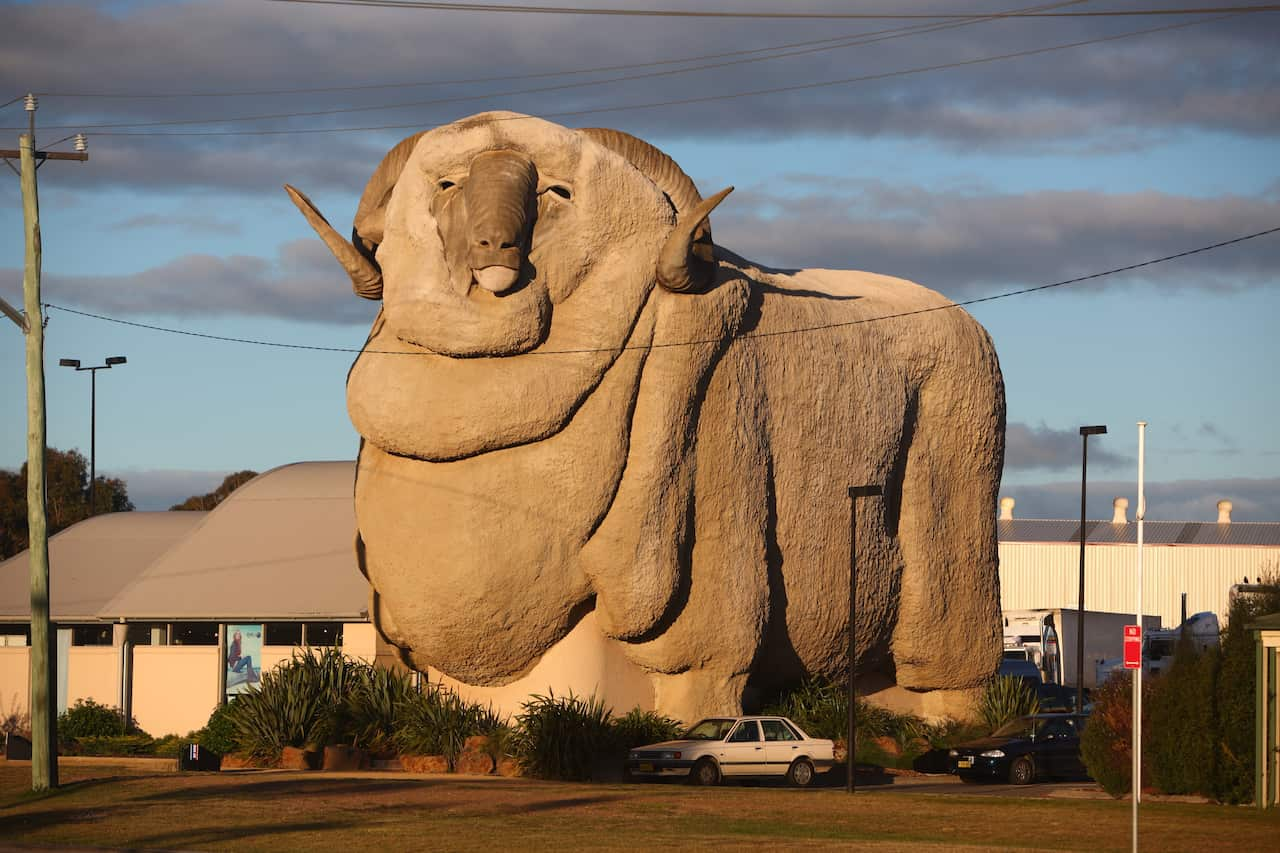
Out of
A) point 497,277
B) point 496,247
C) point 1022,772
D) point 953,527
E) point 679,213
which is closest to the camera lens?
point 496,247

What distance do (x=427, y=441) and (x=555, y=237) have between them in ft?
9.58

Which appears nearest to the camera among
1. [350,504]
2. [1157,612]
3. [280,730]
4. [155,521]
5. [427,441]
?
[427,441]

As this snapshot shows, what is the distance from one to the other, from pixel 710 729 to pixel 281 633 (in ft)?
43.1

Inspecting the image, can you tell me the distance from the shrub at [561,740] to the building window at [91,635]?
663 inches

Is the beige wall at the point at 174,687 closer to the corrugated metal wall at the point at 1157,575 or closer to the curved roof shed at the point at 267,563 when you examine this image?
the curved roof shed at the point at 267,563

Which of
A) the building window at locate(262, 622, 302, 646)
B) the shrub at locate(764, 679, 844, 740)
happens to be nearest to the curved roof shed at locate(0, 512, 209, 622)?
the building window at locate(262, 622, 302, 646)

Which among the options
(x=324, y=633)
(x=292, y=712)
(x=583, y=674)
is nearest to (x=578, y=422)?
(x=583, y=674)

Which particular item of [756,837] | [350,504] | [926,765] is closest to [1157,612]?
[350,504]

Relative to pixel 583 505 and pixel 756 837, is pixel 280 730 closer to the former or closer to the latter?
pixel 583 505

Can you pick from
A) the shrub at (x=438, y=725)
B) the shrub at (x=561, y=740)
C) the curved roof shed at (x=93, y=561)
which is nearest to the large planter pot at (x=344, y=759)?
the shrub at (x=438, y=725)

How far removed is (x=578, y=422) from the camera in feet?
74.1

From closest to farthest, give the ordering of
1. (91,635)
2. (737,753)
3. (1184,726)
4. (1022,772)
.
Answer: (1184,726) → (737,753) → (1022,772) → (91,635)

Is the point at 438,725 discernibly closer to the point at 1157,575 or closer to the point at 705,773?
the point at 705,773

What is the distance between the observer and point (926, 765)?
25797 mm
